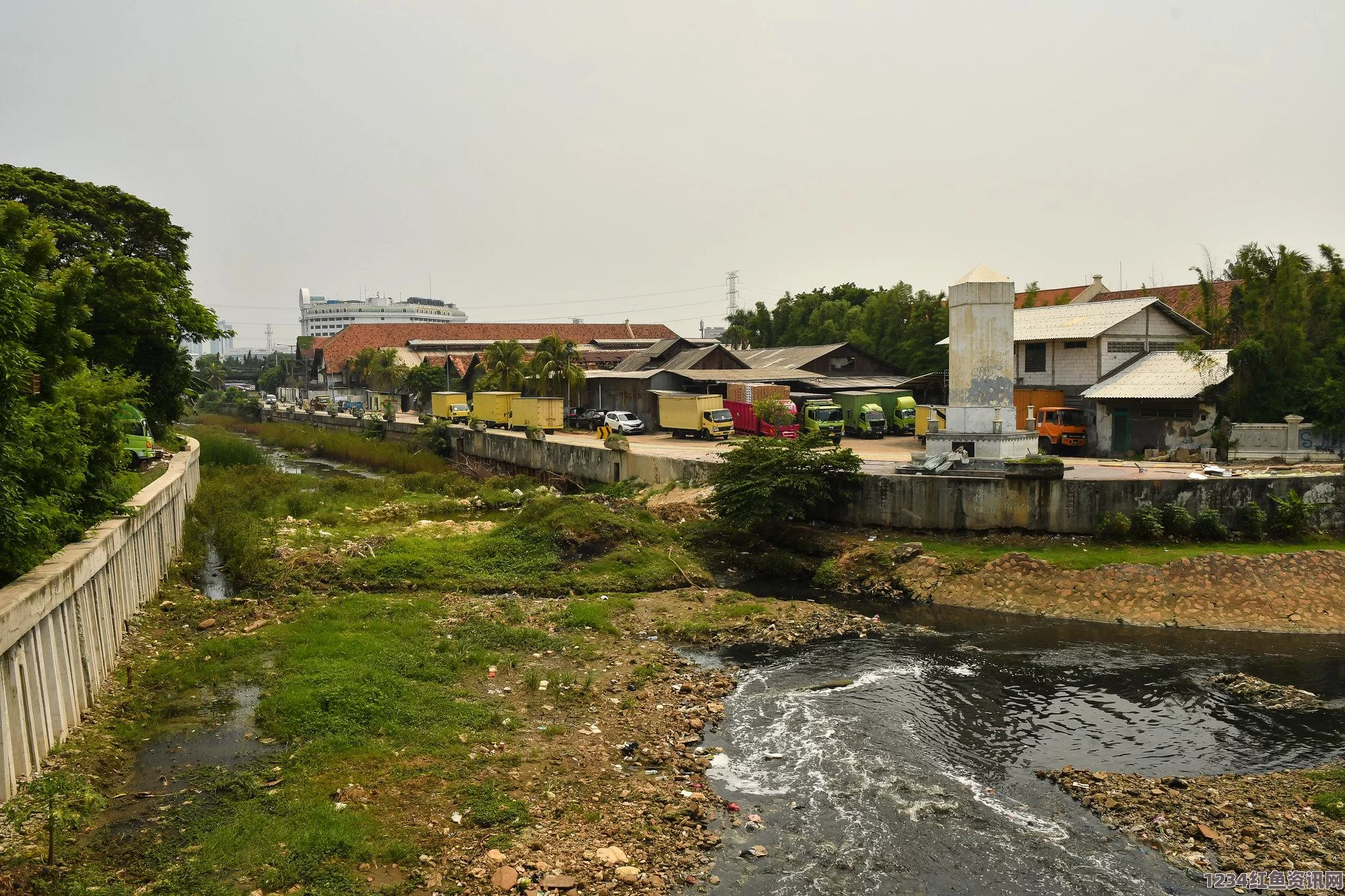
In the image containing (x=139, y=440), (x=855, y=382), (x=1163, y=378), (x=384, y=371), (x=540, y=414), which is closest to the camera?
(x=139, y=440)

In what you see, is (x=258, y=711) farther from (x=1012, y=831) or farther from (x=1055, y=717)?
(x=1055, y=717)

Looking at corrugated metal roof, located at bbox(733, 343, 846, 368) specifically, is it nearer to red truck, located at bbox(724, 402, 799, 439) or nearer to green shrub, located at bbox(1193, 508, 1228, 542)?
red truck, located at bbox(724, 402, 799, 439)

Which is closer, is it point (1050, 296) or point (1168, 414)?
point (1168, 414)

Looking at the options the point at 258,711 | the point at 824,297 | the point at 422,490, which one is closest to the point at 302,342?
the point at 824,297

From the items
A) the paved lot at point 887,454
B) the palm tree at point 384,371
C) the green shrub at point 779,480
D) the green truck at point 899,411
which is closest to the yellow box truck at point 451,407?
the paved lot at point 887,454

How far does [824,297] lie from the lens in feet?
282

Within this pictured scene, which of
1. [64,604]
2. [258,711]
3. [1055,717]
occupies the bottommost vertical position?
[1055,717]

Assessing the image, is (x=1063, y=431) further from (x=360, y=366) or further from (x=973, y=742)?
(x=360, y=366)

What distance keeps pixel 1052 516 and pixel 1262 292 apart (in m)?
17.1

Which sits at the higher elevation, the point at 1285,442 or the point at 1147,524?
the point at 1285,442

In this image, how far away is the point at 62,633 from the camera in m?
13.7

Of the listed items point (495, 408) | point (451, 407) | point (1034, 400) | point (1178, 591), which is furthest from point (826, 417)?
point (451, 407)

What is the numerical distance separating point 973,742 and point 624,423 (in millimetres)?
37867

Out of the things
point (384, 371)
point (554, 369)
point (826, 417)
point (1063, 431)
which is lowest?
point (1063, 431)
